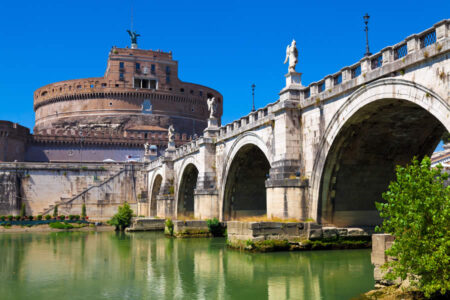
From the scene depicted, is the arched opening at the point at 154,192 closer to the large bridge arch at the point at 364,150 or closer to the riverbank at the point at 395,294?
the large bridge arch at the point at 364,150

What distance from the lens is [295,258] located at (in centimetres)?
1783

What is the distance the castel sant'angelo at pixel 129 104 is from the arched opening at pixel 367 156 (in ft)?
171

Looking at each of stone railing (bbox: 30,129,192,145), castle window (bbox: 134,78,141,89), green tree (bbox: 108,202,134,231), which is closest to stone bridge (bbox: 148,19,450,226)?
green tree (bbox: 108,202,134,231)

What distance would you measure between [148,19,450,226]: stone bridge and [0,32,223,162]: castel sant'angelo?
47.7 metres

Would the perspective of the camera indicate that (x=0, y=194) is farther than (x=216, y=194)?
Yes

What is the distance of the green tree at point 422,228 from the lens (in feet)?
28.8

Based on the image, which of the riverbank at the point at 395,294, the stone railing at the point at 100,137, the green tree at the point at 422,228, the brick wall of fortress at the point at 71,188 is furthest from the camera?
the stone railing at the point at 100,137

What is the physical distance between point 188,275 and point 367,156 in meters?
8.82

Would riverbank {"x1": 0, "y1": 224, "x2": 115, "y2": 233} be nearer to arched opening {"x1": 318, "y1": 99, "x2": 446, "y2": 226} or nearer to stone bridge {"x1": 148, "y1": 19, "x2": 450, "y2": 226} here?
stone bridge {"x1": 148, "y1": 19, "x2": 450, "y2": 226}

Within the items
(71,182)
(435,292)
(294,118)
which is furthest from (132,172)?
(435,292)

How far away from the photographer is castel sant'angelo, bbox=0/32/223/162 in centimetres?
7300

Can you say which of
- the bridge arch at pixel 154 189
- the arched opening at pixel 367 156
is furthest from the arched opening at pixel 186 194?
the arched opening at pixel 367 156

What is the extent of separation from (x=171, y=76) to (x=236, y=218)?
56.8 meters

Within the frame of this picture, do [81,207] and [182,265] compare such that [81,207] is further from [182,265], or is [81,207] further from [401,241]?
[401,241]
